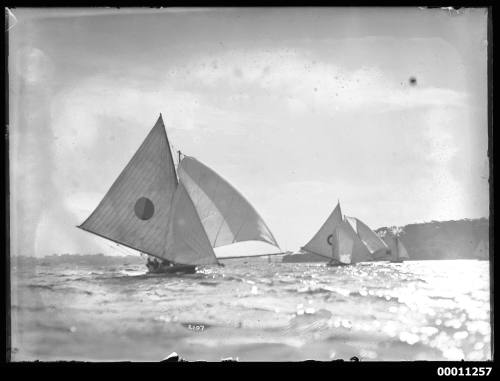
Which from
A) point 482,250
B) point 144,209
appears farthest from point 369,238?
point 144,209

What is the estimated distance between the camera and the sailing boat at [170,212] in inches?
286

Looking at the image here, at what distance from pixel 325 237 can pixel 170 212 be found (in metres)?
1.96

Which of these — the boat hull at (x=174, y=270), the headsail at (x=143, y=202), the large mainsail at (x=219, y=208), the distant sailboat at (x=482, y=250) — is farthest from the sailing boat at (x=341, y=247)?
the headsail at (x=143, y=202)

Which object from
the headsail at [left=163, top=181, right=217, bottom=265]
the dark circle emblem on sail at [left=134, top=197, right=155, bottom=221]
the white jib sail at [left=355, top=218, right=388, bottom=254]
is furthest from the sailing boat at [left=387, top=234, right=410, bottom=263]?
the dark circle emblem on sail at [left=134, top=197, right=155, bottom=221]

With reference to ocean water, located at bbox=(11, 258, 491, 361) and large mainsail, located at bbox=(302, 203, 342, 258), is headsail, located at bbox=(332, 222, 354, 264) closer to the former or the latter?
large mainsail, located at bbox=(302, 203, 342, 258)

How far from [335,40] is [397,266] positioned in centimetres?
270

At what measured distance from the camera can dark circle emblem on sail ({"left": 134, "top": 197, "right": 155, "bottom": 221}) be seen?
791 centimetres

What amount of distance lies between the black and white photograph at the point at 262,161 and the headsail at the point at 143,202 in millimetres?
48

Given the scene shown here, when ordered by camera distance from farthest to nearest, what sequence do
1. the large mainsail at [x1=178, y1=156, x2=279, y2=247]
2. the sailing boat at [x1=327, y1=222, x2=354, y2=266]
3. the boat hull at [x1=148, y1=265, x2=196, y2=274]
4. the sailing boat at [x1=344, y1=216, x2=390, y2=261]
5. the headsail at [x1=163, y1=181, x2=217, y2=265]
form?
the headsail at [x1=163, y1=181, x2=217, y2=265], the boat hull at [x1=148, y1=265, x2=196, y2=274], the large mainsail at [x1=178, y1=156, x2=279, y2=247], the sailing boat at [x1=327, y1=222, x2=354, y2=266], the sailing boat at [x1=344, y1=216, x2=390, y2=261]

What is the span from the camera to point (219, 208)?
7770 millimetres

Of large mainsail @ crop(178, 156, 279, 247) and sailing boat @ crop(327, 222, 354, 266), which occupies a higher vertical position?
large mainsail @ crop(178, 156, 279, 247)

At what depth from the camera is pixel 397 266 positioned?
24.2 feet

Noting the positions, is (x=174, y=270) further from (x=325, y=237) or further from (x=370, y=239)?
(x=370, y=239)

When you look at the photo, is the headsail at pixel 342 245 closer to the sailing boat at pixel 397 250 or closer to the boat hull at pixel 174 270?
the sailing boat at pixel 397 250
